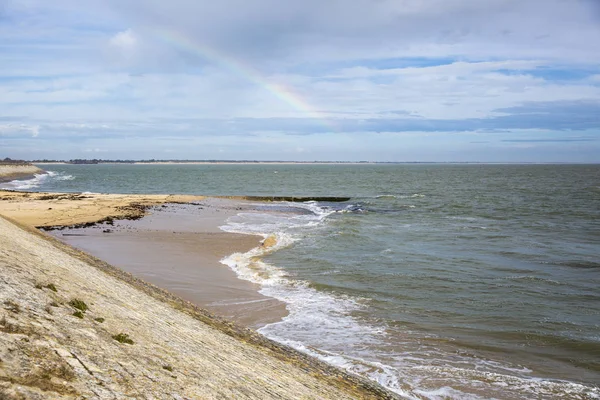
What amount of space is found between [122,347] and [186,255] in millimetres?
15121

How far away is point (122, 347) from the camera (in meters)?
6.78

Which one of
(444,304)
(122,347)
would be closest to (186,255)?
(444,304)

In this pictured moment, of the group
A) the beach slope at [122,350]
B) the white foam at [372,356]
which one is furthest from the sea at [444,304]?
the beach slope at [122,350]

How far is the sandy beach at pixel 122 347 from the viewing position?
5.27 metres

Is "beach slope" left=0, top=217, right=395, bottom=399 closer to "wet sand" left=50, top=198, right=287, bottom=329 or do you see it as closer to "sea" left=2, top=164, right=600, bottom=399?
"sea" left=2, top=164, right=600, bottom=399

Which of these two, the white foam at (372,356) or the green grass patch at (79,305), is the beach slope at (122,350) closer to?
the green grass patch at (79,305)

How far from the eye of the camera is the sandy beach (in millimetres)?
5266

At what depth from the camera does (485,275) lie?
18.9m

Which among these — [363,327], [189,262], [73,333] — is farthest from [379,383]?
[189,262]

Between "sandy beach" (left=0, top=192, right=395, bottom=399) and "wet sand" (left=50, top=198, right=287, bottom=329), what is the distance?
1.74 ft

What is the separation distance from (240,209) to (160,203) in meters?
8.43

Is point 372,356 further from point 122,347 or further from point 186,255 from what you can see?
point 186,255

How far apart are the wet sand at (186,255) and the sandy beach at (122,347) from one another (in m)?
0.53

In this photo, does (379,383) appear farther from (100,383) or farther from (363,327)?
(100,383)
